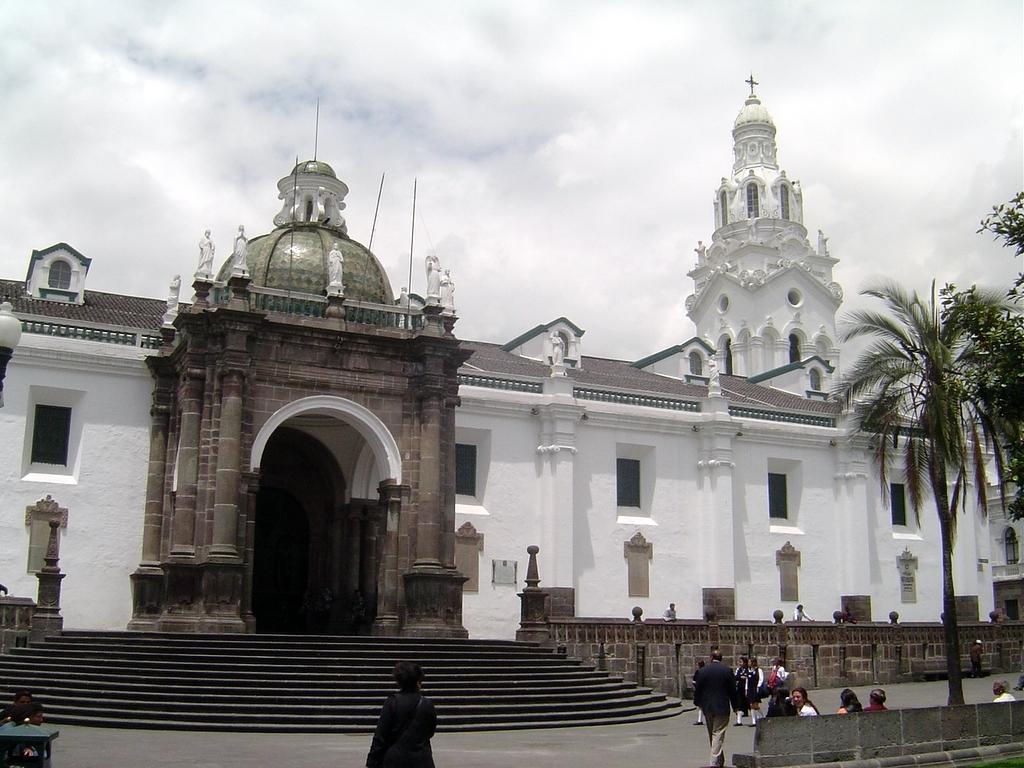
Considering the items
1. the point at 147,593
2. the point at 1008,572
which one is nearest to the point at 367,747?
the point at 147,593

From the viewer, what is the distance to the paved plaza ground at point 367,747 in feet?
47.6

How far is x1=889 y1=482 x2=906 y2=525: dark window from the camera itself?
1523 inches

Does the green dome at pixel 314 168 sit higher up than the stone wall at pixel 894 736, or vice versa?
the green dome at pixel 314 168

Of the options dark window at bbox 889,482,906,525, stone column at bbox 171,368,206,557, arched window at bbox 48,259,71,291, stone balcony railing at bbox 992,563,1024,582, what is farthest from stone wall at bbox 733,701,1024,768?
stone balcony railing at bbox 992,563,1024,582

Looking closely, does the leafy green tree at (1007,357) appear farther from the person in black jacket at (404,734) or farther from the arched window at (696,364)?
the arched window at (696,364)

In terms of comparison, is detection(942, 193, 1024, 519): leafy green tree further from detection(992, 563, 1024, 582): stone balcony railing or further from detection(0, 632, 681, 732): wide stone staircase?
detection(992, 563, 1024, 582): stone balcony railing

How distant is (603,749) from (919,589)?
24.7 meters

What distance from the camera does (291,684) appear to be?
2014 centimetres

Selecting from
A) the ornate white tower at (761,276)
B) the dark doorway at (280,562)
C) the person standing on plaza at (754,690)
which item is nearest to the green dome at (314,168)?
the dark doorway at (280,562)

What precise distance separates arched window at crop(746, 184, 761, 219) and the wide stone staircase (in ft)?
125

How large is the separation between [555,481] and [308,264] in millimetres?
9597

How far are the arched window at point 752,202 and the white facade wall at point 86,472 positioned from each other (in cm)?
3746

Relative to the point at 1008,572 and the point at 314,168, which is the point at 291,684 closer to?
the point at 314,168

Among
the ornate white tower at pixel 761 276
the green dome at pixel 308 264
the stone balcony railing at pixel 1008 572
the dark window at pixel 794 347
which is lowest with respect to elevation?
the stone balcony railing at pixel 1008 572
